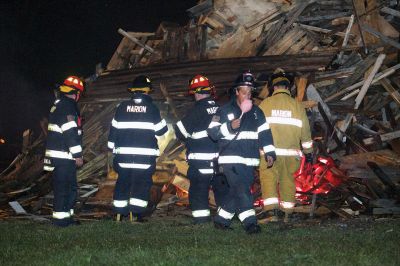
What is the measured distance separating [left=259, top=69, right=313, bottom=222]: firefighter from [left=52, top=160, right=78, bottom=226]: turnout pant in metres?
2.91

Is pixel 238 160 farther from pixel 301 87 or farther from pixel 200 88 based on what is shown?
pixel 301 87

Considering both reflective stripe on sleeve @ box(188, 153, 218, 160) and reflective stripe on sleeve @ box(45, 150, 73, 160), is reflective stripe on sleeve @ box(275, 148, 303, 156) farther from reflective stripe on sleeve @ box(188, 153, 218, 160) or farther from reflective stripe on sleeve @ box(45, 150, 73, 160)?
reflective stripe on sleeve @ box(45, 150, 73, 160)

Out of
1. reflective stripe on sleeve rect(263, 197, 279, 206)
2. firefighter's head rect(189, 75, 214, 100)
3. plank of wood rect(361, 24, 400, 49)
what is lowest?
reflective stripe on sleeve rect(263, 197, 279, 206)

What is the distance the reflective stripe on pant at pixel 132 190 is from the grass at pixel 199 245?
0.58 metres

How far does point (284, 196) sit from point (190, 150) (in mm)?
1610

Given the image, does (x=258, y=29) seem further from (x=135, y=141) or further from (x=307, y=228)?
(x=307, y=228)

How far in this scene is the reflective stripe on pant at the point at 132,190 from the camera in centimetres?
701

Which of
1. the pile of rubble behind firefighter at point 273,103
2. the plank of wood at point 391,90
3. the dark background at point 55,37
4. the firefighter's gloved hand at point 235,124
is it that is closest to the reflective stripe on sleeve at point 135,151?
the pile of rubble behind firefighter at point 273,103

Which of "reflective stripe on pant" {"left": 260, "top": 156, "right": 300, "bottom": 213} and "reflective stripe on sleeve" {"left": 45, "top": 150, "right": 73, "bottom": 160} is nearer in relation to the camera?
"reflective stripe on pant" {"left": 260, "top": 156, "right": 300, "bottom": 213}

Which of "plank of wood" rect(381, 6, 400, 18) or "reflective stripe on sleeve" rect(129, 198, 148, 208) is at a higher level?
"plank of wood" rect(381, 6, 400, 18)

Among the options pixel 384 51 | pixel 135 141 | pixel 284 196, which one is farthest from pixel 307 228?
pixel 384 51

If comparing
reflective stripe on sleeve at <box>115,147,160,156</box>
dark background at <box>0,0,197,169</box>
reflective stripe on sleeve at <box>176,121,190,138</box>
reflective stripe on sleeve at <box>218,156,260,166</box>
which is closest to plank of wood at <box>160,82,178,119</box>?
reflective stripe on sleeve at <box>176,121,190,138</box>

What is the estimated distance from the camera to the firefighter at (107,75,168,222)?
7027mm

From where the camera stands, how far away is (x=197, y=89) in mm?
7199
